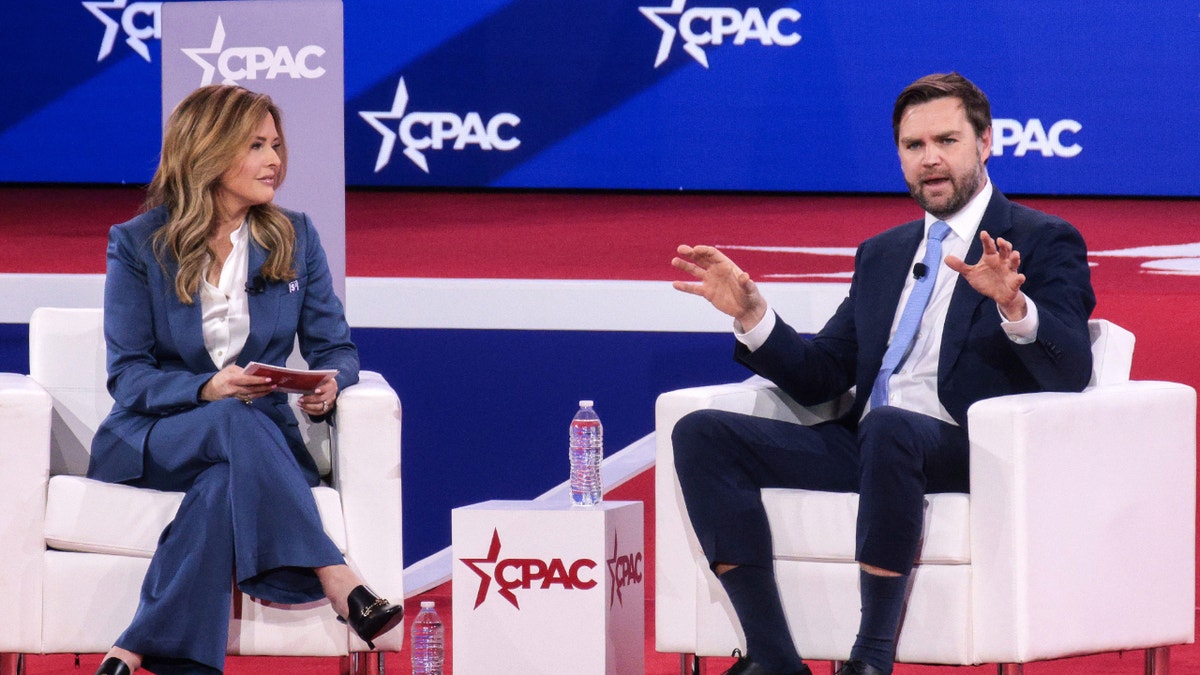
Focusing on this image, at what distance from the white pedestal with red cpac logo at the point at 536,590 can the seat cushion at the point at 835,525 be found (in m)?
0.37

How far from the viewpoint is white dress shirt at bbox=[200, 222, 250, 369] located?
12.1 ft

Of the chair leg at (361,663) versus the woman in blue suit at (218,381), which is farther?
the chair leg at (361,663)

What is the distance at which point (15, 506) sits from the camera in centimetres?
338

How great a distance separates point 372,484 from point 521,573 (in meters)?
0.37

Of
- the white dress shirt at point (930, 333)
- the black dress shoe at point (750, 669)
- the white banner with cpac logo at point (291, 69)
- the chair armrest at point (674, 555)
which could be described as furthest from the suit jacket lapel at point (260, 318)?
the black dress shoe at point (750, 669)

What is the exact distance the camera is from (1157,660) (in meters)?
3.44

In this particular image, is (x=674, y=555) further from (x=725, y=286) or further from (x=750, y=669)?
(x=725, y=286)

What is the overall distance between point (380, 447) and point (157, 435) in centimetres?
48

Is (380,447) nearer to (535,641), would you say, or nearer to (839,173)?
(535,641)

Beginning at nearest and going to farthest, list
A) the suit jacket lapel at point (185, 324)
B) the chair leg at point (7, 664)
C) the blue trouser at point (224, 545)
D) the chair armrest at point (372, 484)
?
the blue trouser at point (224, 545)
the chair armrest at point (372, 484)
the chair leg at point (7, 664)
the suit jacket lapel at point (185, 324)

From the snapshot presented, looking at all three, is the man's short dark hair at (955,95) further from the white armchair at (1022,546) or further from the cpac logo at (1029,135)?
the cpac logo at (1029,135)

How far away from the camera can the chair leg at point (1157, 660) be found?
3.43 metres

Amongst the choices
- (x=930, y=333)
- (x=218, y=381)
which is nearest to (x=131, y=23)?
(x=218, y=381)

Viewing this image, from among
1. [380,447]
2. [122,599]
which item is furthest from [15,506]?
[380,447]
